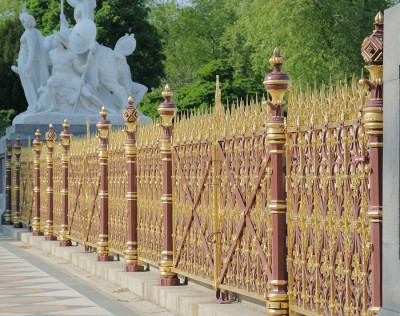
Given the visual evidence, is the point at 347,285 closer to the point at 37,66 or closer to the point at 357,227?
the point at 357,227

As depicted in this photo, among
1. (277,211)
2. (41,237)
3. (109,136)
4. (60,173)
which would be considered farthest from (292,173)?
(41,237)

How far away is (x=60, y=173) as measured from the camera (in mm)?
18922

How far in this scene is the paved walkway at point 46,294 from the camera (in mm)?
10719

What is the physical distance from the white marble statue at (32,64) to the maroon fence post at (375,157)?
2379 centimetres

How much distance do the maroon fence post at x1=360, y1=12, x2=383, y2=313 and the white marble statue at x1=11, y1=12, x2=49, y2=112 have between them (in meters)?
23.8

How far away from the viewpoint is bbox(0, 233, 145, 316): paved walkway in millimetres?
10719

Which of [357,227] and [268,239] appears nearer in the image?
[357,227]

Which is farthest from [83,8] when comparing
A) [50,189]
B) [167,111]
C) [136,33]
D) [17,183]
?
[136,33]

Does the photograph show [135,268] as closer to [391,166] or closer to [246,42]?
[391,166]

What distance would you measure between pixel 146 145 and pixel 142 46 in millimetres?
37486

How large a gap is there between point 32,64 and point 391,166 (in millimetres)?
24437

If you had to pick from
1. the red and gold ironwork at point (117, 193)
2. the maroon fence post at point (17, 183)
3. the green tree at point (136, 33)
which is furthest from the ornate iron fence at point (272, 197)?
the green tree at point (136, 33)

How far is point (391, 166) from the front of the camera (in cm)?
571

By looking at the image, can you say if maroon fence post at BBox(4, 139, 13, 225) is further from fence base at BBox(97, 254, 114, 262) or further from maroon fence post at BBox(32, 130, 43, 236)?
fence base at BBox(97, 254, 114, 262)
